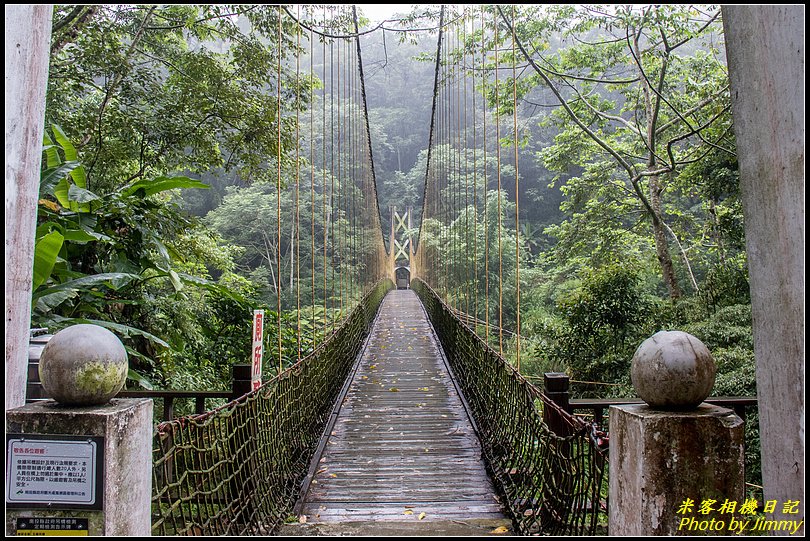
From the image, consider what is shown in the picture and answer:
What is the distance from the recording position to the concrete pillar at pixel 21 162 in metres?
1.44

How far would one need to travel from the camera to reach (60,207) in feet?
9.93

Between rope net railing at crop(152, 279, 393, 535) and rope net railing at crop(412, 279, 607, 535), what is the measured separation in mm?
1055

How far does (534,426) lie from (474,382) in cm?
206

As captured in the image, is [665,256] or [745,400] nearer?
[745,400]

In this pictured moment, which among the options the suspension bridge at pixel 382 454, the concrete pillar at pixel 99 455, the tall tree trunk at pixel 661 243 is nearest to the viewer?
the concrete pillar at pixel 99 455

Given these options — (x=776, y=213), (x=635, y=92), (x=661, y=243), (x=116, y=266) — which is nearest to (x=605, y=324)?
(x=661, y=243)

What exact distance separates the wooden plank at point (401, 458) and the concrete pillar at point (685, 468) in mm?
1554

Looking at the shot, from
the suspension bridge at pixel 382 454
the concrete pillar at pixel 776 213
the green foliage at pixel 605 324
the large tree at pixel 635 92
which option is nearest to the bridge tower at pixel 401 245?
the large tree at pixel 635 92

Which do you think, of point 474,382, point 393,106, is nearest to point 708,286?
point 474,382

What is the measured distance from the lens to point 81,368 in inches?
42.4

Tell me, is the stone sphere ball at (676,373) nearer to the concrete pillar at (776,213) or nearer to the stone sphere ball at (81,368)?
the concrete pillar at (776,213)

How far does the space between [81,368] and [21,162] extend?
2.47 feet

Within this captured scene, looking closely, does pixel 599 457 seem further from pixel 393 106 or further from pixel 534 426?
pixel 393 106

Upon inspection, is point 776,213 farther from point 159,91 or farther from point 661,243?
point 661,243
